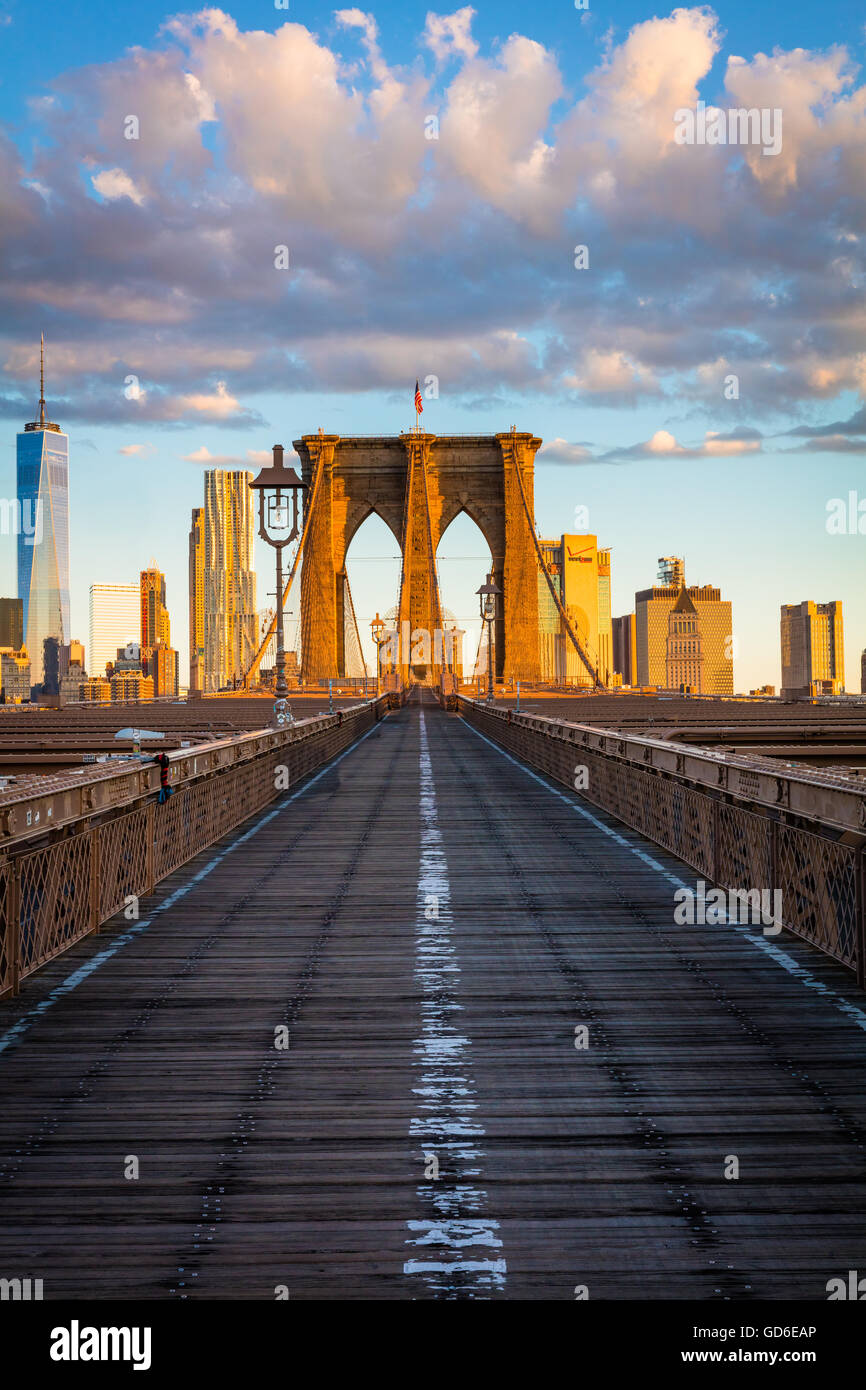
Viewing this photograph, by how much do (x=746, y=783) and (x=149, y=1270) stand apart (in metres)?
8.34

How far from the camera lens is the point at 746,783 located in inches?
466

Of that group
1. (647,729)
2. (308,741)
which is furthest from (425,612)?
(308,741)

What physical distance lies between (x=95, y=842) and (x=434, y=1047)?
13.7ft

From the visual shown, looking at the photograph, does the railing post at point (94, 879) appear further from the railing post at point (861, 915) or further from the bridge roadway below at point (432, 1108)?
the railing post at point (861, 915)

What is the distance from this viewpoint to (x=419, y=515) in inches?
6068

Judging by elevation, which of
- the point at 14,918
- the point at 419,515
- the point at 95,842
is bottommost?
the point at 14,918

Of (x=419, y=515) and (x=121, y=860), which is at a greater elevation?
(x=419, y=515)

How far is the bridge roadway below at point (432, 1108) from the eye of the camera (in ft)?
15.7

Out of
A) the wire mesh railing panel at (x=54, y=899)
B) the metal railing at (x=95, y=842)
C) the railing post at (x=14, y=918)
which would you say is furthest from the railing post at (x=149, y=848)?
the railing post at (x=14, y=918)

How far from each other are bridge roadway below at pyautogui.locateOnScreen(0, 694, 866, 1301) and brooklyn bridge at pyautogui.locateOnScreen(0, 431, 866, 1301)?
0.07 ft

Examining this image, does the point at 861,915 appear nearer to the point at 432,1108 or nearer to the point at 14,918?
the point at 432,1108

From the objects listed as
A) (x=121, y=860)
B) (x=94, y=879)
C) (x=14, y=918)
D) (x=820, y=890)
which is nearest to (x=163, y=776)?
(x=121, y=860)

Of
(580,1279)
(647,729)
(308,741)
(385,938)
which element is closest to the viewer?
(580,1279)
